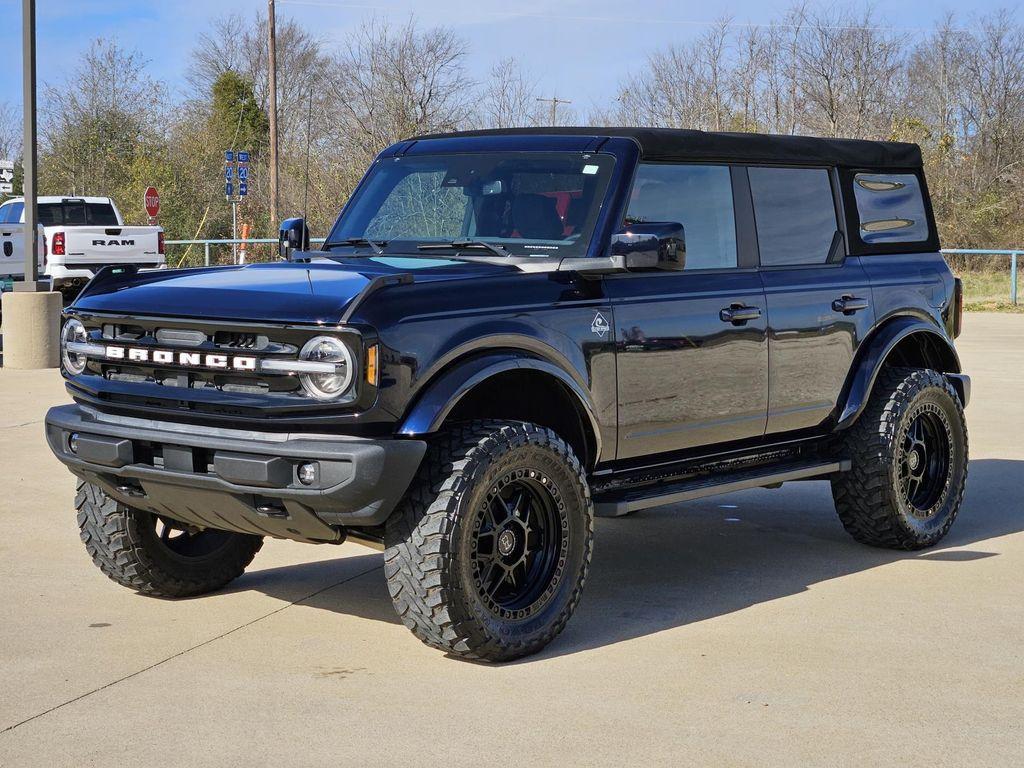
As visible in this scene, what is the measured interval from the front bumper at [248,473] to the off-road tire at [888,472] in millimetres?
2821

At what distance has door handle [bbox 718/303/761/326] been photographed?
5.88m

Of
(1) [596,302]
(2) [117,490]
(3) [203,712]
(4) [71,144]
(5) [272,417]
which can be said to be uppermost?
(4) [71,144]

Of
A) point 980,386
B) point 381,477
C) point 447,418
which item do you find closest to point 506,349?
point 447,418

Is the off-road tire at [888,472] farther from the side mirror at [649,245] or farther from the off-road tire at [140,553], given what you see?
the off-road tire at [140,553]

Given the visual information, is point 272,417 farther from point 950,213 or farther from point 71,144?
point 71,144

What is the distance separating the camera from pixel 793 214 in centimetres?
657

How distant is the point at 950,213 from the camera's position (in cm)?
3816

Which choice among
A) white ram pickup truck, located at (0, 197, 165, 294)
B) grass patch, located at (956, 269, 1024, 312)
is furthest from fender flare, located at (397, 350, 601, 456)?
grass patch, located at (956, 269, 1024, 312)

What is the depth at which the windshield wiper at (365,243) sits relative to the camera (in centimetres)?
592

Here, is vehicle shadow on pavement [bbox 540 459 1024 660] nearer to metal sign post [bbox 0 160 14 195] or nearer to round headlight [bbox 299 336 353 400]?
round headlight [bbox 299 336 353 400]

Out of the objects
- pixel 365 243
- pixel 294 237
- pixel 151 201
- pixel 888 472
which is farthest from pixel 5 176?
pixel 888 472

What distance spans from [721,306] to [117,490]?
8.30 ft

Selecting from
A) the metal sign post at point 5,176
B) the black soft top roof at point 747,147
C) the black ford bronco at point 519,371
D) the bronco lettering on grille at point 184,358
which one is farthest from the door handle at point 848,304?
the metal sign post at point 5,176

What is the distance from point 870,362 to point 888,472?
1.71 ft
